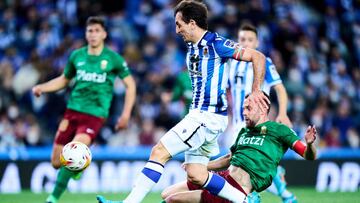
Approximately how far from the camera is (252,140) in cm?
732

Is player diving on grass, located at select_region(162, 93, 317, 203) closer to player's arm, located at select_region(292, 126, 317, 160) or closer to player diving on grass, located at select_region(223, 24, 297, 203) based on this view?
player's arm, located at select_region(292, 126, 317, 160)

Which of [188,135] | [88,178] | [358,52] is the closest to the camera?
[188,135]

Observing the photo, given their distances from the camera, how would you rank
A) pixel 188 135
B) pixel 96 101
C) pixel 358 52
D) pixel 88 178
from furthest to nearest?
1. pixel 358 52
2. pixel 88 178
3. pixel 96 101
4. pixel 188 135

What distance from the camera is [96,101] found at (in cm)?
996

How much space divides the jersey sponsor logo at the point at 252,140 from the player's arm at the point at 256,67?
345 mm

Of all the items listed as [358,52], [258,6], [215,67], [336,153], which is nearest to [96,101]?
[215,67]

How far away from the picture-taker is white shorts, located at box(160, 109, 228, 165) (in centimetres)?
709

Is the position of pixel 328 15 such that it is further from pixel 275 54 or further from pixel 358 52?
pixel 275 54

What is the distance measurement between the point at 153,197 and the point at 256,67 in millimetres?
4671

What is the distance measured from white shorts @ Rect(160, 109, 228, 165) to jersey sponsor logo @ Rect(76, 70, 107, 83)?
9.39 feet

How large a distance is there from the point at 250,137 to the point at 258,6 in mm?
11593

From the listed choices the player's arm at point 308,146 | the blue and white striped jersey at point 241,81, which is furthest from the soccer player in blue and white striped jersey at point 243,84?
the player's arm at point 308,146

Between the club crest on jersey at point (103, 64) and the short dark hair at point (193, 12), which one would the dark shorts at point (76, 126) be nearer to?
the club crest on jersey at point (103, 64)

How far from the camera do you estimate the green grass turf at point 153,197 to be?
1045 centimetres
